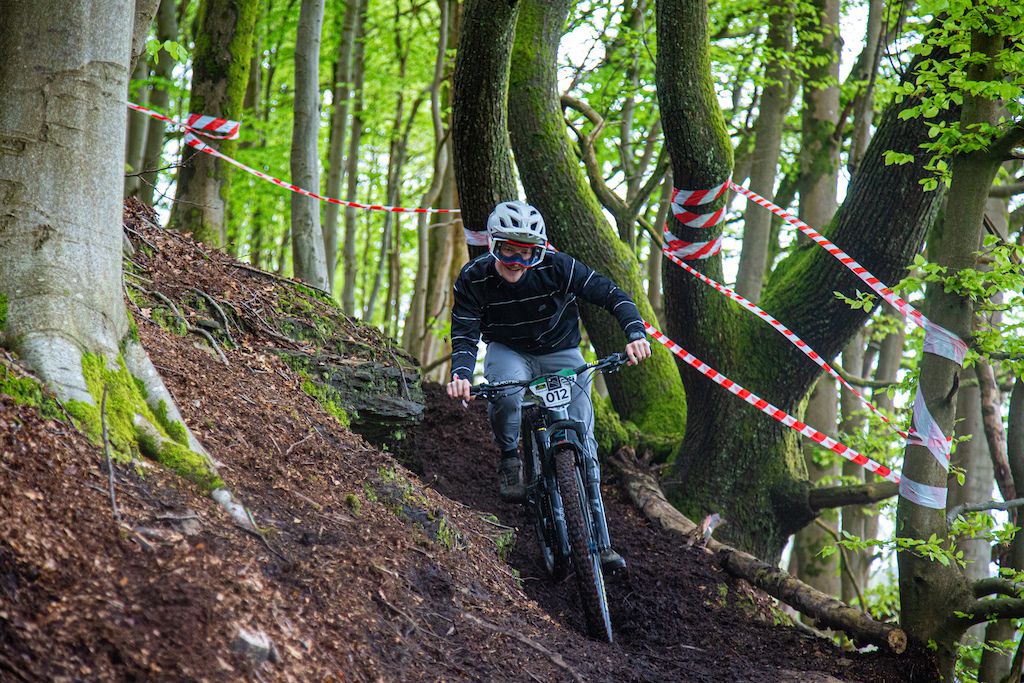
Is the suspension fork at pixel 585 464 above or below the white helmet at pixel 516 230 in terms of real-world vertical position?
below

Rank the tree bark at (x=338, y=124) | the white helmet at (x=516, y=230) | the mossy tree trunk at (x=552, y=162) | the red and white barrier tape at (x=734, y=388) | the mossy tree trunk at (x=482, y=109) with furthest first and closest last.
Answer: the tree bark at (x=338, y=124) < the mossy tree trunk at (x=552, y=162) < the red and white barrier tape at (x=734, y=388) < the mossy tree trunk at (x=482, y=109) < the white helmet at (x=516, y=230)

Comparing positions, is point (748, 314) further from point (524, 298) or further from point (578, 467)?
point (578, 467)

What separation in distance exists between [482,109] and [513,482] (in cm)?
276

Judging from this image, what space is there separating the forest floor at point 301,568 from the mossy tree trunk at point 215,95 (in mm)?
1258

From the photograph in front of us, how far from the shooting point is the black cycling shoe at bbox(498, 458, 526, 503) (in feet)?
16.4

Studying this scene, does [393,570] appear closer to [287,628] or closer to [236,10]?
[287,628]

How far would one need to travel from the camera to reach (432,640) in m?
3.54

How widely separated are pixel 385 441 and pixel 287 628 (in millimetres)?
3106

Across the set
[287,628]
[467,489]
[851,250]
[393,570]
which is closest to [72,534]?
[287,628]

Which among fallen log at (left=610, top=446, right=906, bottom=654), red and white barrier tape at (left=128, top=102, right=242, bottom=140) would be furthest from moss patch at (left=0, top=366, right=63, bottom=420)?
red and white barrier tape at (left=128, top=102, right=242, bottom=140)

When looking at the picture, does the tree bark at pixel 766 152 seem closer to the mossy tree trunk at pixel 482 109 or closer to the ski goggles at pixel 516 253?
the mossy tree trunk at pixel 482 109

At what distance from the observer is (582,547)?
4.46 m

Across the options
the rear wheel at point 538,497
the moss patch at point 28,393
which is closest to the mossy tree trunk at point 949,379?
the rear wheel at point 538,497

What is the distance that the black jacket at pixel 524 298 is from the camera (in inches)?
193
